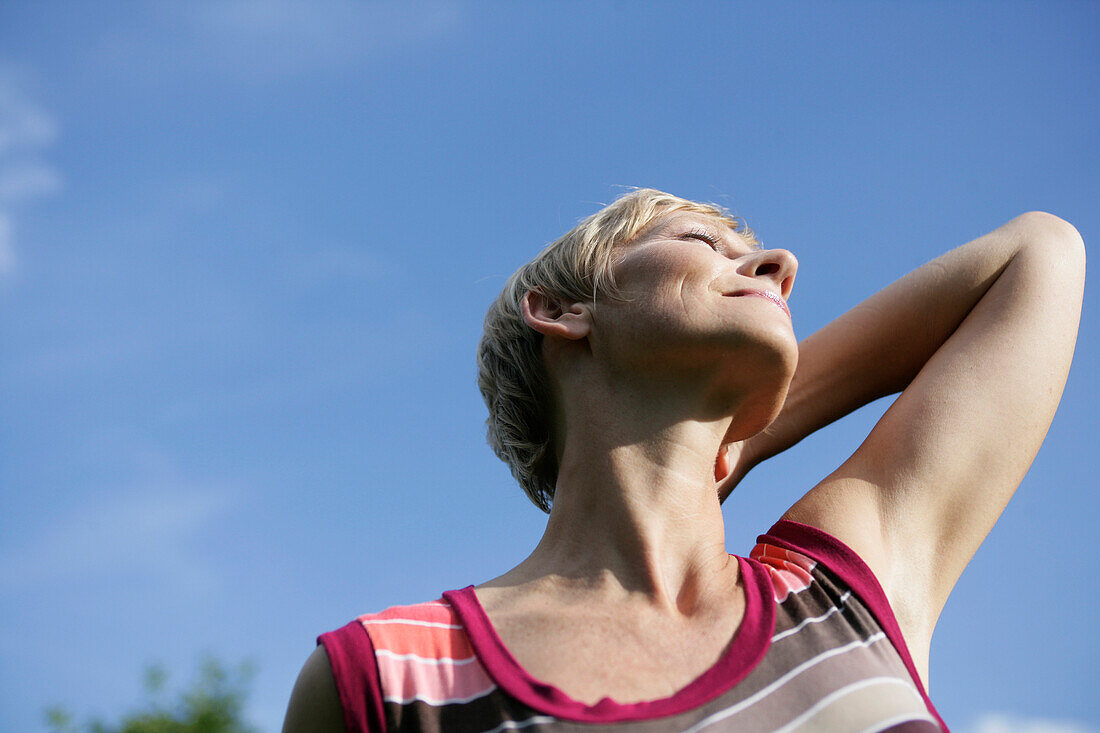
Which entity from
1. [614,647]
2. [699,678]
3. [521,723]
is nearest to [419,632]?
[521,723]

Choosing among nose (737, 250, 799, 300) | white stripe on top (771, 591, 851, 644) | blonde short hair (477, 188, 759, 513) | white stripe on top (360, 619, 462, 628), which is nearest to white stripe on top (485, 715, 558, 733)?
white stripe on top (360, 619, 462, 628)

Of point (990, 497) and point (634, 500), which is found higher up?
point (634, 500)

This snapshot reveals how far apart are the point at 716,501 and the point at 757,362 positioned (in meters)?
0.43

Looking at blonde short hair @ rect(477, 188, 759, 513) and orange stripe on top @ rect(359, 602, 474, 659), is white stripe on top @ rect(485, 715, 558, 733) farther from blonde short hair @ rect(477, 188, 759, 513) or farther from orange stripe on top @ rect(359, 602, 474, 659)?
blonde short hair @ rect(477, 188, 759, 513)

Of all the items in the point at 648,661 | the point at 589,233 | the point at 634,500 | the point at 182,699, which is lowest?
the point at 648,661

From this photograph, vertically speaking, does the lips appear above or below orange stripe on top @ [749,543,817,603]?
above

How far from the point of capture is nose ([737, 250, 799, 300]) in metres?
2.64

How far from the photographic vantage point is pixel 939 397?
2.51 metres

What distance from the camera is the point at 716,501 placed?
2539 mm

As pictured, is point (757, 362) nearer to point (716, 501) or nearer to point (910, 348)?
point (716, 501)

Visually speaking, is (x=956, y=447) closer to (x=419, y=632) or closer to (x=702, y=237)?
(x=702, y=237)

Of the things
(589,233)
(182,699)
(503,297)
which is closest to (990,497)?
(589,233)

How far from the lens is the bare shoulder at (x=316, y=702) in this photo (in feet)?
6.19

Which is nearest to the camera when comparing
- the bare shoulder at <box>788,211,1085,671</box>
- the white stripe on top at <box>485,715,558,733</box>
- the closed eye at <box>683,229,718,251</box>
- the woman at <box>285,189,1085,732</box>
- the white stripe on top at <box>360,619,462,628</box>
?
the white stripe on top at <box>485,715,558,733</box>
